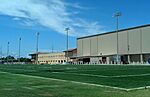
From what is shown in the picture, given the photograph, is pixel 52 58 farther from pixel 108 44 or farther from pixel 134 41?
pixel 134 41

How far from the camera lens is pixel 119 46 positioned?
4257 inches

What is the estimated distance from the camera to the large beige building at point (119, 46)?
322 ft

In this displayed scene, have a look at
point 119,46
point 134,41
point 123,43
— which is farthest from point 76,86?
point 119,46

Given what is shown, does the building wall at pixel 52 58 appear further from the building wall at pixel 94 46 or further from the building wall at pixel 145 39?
the building wall at pixel 145 39

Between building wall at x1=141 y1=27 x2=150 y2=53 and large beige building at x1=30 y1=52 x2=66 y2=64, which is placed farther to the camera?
large beige building at x1=30 y1=52 x2=66 y2=64

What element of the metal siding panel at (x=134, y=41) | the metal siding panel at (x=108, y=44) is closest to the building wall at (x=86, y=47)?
the metal siding panel at (x=108, y=44)

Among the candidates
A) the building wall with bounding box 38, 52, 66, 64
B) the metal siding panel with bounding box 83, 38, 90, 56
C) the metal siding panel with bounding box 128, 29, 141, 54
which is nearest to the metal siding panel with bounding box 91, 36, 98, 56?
the metal siding panel with bounding box 83, 38, 90, 56

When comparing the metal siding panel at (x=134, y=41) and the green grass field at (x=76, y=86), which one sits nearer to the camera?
the green grass field at (x=76, y=86)

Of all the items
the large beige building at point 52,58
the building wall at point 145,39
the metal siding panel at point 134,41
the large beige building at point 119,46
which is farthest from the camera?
the large beige building at point 52,58

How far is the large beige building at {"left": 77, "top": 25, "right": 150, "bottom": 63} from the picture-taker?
9800 centimetres

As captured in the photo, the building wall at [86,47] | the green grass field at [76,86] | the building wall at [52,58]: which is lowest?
the green grass field at [76,86]

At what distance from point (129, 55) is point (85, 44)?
32696 millimetres

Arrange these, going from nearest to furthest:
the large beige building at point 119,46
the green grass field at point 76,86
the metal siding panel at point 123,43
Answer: the green grass field at point 76,86 < the large beige building at point 119,46 < the metal siding panel at point 123,43

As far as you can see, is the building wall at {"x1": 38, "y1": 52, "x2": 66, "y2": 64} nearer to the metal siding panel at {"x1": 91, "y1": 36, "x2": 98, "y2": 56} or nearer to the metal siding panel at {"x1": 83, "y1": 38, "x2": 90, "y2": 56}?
the metal siding panel at {"x1": 83, "y1": 38, "x2": 90, "y2": 56}
